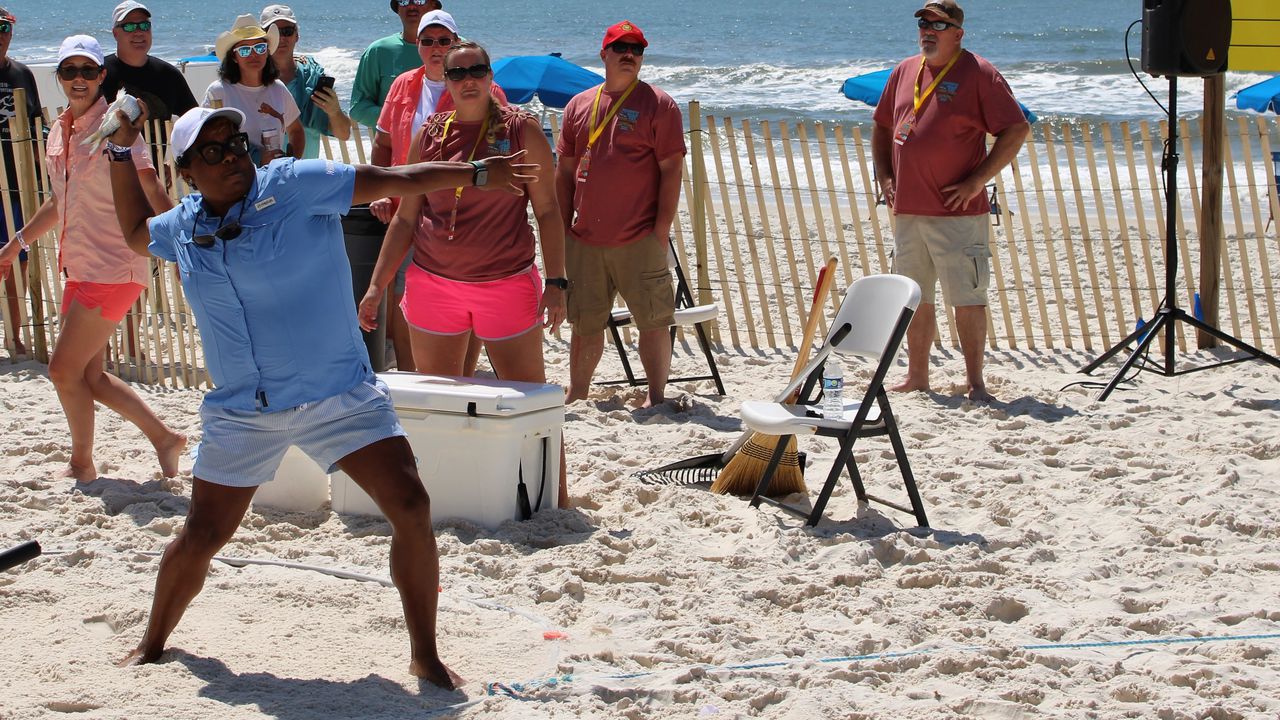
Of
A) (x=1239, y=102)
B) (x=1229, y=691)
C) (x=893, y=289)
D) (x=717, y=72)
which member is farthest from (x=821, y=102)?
(x=1229, y=691)

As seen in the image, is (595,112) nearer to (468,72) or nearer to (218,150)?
(468,72)

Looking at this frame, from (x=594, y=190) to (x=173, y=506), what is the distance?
229cm

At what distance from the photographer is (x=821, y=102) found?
83.9ft

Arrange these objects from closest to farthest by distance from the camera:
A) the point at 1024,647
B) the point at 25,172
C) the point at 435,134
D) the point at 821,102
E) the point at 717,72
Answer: the point at 1024,647
the point at 435,134
the point at 25,172
the point at 821,102
the point at 717,72

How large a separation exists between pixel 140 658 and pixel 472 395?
4.74 ft

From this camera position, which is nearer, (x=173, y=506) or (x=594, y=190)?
(x=173, y=506)

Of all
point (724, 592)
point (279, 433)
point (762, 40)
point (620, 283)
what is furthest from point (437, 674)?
point (762, 40)

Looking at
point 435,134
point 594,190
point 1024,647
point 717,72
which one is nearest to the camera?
point 1024,647

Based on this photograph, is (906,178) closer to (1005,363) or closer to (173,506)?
(1005,363)

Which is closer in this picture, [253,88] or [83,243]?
[83,243]

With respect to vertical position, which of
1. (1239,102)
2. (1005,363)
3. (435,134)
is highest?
(435,134)

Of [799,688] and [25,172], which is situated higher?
[25,172]

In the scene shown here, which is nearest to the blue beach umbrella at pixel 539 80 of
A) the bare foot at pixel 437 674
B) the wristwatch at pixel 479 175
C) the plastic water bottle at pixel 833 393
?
the plastic water bottle at pixel 833 393

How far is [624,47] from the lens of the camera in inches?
239
